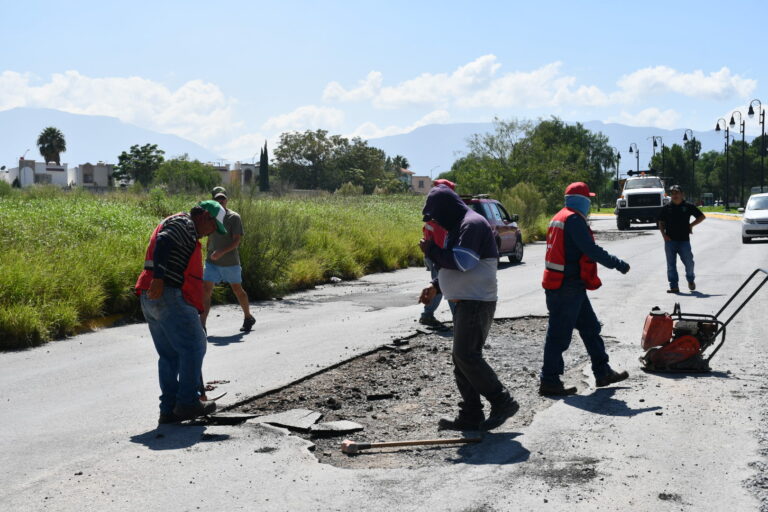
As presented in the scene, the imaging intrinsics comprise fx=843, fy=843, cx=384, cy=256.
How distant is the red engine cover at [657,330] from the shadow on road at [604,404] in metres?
0.84

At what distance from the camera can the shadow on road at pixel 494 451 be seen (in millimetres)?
5375

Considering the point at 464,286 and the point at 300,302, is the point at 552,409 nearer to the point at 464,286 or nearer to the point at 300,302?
the point at 464,286

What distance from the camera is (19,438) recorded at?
608cm

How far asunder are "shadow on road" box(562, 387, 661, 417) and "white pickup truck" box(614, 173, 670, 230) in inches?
1374

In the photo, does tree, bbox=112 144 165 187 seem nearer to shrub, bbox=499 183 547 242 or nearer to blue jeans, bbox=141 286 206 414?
shrub, bbox=499 183 547 242

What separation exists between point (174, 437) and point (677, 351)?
4.66 meters

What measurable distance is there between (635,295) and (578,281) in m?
7.49

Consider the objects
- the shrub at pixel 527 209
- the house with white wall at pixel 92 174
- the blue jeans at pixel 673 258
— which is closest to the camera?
the blue jeans at pixel 673 258

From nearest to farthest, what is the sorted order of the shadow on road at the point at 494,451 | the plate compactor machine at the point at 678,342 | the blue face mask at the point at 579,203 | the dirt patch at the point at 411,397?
the shadow on road at the point at 494,451, the dirt patch at the point at 411,397, the blue face mask at the point at 579,203, the plate compactor machine at the point at 678,342

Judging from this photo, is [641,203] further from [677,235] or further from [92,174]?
[92,174]

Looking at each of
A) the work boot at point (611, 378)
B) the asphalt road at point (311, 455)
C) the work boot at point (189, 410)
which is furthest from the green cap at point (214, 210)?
the work boot at point (611, 378)

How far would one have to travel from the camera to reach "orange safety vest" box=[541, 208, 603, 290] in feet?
23.7

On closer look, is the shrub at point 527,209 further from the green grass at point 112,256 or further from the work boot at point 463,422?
the work boot at point 463,422

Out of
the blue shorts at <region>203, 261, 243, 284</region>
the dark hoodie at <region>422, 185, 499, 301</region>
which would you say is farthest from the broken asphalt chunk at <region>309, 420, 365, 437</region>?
the blue shorts at <region>203, 261, 243, 284</region>
